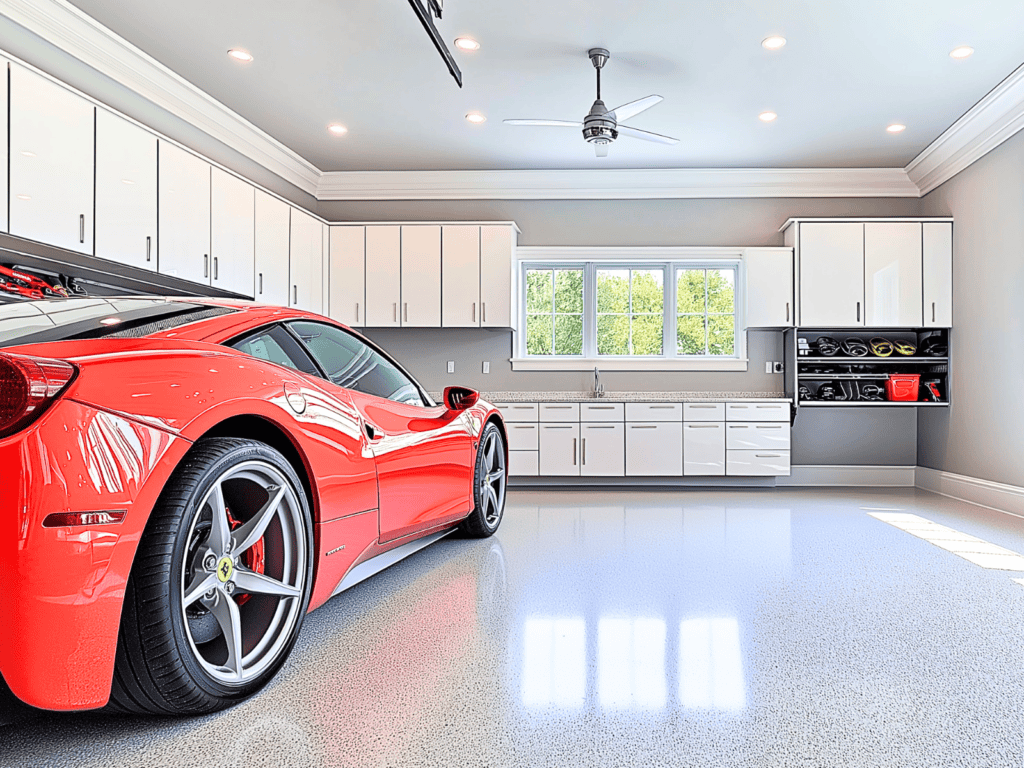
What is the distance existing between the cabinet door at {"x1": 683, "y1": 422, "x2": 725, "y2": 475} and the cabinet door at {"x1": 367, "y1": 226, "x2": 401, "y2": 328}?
2772mm

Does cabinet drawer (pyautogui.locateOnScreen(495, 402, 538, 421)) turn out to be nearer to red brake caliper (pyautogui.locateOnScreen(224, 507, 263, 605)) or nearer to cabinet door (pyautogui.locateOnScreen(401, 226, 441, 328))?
cabinet door (pyautogui.locateOnScreen(401, 226, 441, 328))

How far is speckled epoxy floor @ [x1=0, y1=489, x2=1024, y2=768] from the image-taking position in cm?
139

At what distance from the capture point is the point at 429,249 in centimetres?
620

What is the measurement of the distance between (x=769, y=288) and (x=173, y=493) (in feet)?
18.7

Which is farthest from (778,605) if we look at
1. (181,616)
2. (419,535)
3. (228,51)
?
(228,51)

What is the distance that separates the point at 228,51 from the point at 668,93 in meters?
2.77

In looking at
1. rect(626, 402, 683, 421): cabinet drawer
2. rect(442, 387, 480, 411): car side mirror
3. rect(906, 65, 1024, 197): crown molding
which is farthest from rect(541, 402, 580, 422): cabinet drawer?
rect(906, 65, 1024, 197): crown molding

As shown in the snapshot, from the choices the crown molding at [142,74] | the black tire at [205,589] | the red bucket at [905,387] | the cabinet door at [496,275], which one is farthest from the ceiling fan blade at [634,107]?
the red bucket at [905,387]

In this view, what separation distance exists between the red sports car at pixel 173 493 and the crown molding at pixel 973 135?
471 cm

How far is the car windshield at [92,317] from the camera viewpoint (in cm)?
138

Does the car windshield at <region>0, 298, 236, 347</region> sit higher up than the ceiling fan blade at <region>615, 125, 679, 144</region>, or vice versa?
the ceiling fan blade at <region>615, 125, 679, 144</region>

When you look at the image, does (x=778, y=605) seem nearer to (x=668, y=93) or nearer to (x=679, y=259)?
(x=668, y=93)

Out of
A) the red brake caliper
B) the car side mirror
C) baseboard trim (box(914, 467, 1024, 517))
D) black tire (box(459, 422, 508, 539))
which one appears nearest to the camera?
the red brake caliper

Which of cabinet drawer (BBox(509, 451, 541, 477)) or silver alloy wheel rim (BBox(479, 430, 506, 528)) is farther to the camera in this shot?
cabinet drawer (BBox(509, 451, 541, 477))
